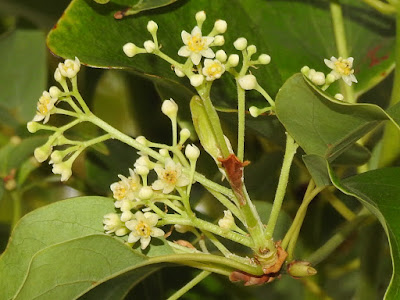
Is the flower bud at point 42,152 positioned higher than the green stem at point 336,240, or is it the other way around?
the flower bud at point 42,152

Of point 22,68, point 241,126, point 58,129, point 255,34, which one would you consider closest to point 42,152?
point 58,129

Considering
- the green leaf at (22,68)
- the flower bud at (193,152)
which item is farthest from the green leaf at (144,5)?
the green leaf at (22,68)

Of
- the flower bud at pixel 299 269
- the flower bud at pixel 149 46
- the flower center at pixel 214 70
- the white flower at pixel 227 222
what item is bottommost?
the flower bud at pixel 299 269

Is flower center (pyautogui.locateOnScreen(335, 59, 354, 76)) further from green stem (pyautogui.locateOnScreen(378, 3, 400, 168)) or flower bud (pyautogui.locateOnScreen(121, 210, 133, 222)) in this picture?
flower bud (pyautogui.locateOnScreen(121, 210, 133, 222))

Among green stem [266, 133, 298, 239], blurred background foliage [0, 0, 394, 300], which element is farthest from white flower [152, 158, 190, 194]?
blurred background foliage [0, 0, 394, 300]

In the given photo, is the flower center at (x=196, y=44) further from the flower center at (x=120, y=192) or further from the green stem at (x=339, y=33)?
the green stem at (x=339, y=33)

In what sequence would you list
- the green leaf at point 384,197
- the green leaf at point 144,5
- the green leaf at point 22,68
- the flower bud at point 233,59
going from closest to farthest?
the green leaf at point 384,197
the flower bud at point 233,59
the green leaf at point 144,5
the green leaf at point 22,68
